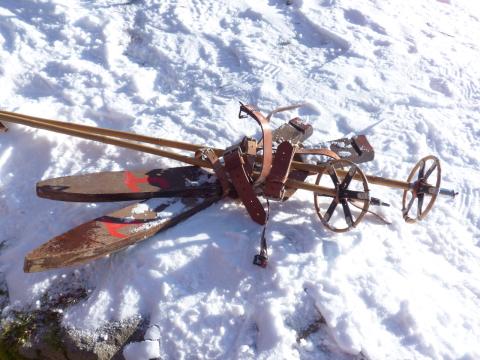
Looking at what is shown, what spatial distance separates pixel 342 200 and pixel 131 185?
1.62 m

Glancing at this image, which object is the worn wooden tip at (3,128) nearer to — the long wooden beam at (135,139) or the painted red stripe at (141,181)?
the long wooden beam at (135,139)

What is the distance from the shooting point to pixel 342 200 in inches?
134

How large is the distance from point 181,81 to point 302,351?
325cm

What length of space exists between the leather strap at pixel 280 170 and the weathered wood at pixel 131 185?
0.50 metres

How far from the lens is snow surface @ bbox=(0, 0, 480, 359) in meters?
3.07

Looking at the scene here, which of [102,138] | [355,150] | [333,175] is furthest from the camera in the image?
[355,150]

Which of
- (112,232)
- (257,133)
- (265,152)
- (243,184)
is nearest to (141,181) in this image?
(112,232)

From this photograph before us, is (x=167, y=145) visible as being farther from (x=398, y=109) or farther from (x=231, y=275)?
(x=398, y=109)

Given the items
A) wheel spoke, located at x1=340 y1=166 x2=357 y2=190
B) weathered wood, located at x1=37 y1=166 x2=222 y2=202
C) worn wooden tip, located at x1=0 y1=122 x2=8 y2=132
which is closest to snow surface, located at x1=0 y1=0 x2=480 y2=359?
worn wooden tip, located at x1=0 y1=122 x2=8 y2=132

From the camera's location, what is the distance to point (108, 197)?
3.64 meters

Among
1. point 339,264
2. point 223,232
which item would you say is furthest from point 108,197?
point 339,264

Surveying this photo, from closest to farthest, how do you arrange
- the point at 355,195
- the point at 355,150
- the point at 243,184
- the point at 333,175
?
the point at 355,195 < the point at 333,175 < the point at 243,184 < the point at 355,150

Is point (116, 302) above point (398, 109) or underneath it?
underneath

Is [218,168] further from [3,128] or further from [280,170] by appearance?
[3,128]
